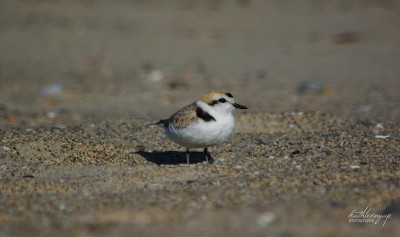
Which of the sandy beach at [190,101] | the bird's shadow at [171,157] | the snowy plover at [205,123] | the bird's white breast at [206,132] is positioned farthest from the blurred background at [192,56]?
the bird's white breast at [206,132]

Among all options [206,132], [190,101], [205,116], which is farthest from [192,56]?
[206,132]

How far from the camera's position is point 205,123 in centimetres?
613

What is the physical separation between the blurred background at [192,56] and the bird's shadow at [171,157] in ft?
7.55

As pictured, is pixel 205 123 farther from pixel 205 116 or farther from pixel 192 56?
pixel 192 56

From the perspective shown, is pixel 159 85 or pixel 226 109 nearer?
pixel 226 109

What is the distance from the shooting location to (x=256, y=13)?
1652 cm

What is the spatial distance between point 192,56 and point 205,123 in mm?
7982

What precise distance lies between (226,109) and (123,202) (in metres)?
Result: 1.65

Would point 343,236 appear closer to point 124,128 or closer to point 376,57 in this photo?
point 124,128

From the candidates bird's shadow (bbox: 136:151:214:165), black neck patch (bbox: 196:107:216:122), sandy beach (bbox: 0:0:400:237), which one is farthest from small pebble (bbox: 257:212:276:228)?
bird's shadow (bbox: 136:151:214:165)

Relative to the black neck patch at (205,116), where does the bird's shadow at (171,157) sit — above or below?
below

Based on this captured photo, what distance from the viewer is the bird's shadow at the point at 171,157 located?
6.77m

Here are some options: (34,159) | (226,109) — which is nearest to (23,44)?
(34,159)

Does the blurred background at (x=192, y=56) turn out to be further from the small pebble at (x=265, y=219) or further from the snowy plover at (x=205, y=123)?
the small pebble at (x=265, y=219)
